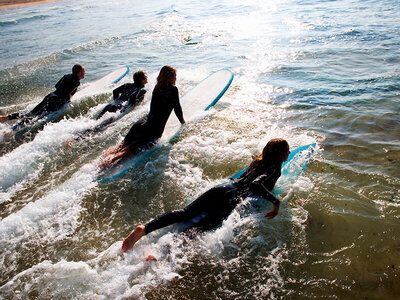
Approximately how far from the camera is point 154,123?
577cm

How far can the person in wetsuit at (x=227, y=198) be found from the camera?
364 cm

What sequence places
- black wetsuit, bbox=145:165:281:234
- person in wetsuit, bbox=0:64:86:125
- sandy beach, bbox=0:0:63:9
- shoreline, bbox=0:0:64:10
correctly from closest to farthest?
black wetsuit, bbox=145:165:281:234 → person in wetsuit, bbox=0:64:86:125 → shoreline, bbox=0:0:64:10 → sandy beach, bbox=0:0:63:9

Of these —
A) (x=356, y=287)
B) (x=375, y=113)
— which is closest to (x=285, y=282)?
(x=356, y=287)

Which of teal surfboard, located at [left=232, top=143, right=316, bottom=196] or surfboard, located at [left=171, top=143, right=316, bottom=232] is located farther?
teal surfboard, located at [left=232, top=143, right=316, bottom=196]

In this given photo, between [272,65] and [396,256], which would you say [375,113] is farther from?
[272,65]

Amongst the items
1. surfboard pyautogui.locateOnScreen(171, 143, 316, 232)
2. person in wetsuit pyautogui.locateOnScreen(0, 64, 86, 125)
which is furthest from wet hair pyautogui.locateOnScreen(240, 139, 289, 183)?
person in wetsuit pyautogui.locateOnScreen(0, 64, 86, 125)

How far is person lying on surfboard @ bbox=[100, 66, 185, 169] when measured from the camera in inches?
217

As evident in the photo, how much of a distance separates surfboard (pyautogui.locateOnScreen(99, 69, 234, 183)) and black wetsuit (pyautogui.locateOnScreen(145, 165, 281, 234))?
190cm

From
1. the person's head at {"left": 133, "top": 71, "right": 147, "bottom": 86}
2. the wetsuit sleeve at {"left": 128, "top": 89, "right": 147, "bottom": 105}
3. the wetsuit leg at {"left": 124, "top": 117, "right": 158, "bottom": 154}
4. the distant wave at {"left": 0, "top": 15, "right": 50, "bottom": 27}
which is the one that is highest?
the distant wave at {"left": 0, "top": 15, "right": 50, "bottom": 27}

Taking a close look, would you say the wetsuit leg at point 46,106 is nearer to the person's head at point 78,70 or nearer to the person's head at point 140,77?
the person's head at point 78,70

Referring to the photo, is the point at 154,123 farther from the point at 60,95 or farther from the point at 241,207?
the point at 60,95

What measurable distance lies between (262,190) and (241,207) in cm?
45

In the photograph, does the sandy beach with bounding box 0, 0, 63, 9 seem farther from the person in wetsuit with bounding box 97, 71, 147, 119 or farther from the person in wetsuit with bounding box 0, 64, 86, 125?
the person in wetsuit with bounding box 97, 71, 147, 119

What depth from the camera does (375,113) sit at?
6.63 m
